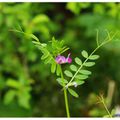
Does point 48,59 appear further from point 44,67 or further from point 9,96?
point 44,67

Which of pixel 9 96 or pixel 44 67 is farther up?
pixel 44 67

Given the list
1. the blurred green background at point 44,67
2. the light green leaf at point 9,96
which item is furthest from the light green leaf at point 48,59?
the light green leaf at point 9,96

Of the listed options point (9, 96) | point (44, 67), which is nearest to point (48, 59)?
point (9, 96)

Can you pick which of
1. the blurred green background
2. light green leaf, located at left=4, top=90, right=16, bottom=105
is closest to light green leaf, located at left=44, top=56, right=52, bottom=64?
the blurred green background

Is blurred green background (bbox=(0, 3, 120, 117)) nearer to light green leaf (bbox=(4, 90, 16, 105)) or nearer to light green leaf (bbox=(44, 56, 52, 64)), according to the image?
light green leaf (bbox=(4, 90, 16, 105))

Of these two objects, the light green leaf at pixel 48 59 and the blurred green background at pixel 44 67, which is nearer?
the light green leaf at pixel 48 59

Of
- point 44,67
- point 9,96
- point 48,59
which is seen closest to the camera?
point 48,59

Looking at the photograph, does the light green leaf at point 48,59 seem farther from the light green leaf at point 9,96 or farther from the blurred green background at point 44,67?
the light green leaf at point 9,96

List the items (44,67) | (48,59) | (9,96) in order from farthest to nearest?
(44,67) < (9,96) < (48,59)

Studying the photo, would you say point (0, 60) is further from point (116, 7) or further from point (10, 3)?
point (116, 7)
